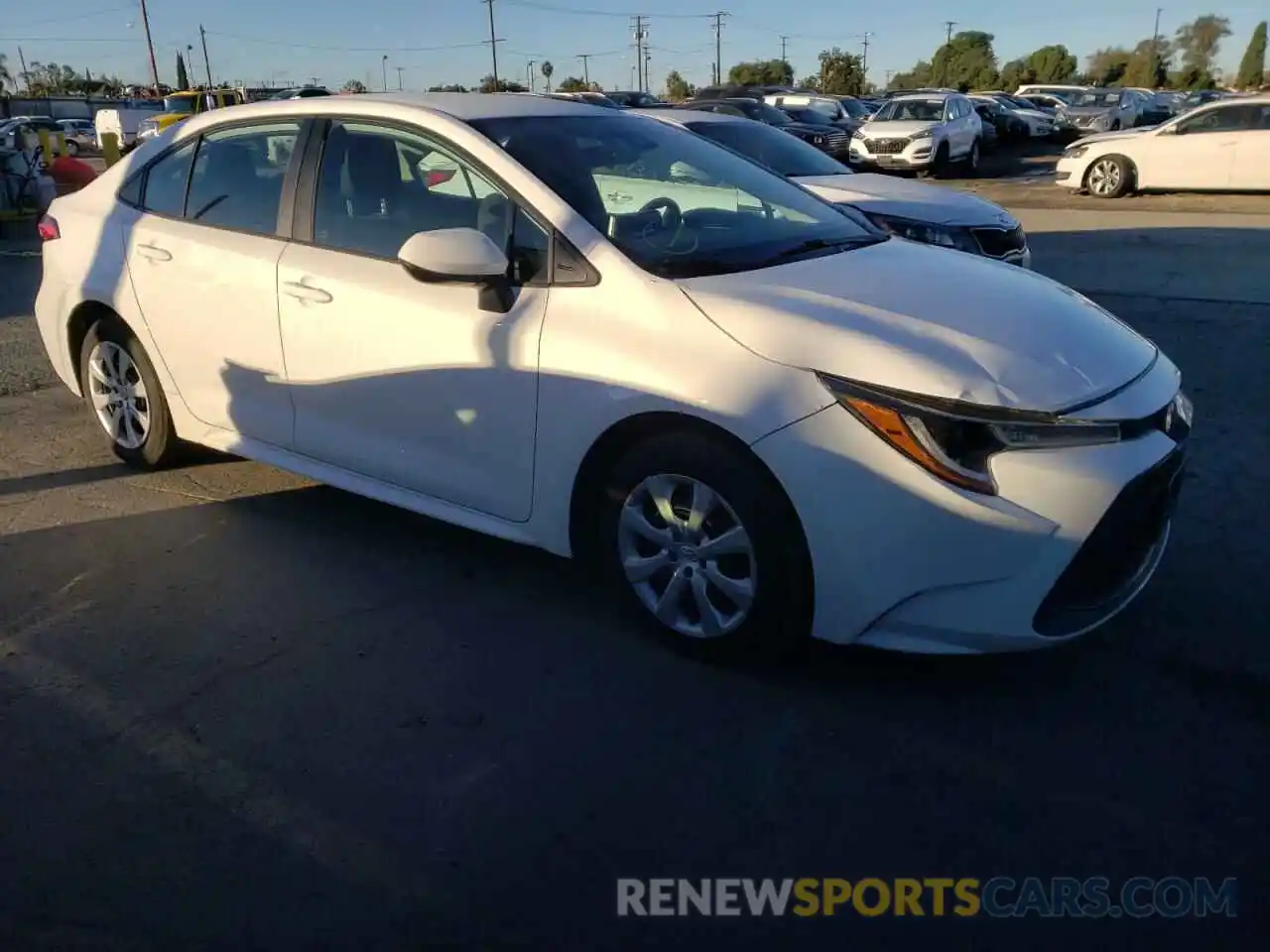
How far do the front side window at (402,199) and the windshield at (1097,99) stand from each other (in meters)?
35.6

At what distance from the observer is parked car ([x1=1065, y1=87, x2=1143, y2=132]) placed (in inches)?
1219

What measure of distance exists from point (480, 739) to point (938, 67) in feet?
350

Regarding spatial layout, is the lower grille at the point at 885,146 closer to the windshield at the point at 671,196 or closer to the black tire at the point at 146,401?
the windshield at the point at 671,196

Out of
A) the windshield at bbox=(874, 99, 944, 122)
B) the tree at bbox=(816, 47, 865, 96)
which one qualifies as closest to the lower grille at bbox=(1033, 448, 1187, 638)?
the windshield at bbox=(874, 99, 944, 122)

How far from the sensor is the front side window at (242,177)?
4344 millimetres

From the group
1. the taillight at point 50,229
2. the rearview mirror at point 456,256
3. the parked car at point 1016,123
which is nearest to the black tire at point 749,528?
the rearview mirror at point 456,256

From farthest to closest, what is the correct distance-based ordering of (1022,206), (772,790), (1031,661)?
(1022,206) → (1031,661) → (772,790)

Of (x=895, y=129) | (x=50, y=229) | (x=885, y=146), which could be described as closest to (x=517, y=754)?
(x=50, y=229)

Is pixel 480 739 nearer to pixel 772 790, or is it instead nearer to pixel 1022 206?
pixel 772 790

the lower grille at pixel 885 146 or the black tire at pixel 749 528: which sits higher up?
the black tire at pixel 749 528

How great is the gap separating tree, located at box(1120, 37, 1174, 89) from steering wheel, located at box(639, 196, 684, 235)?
300 ft

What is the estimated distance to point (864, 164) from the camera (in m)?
22.4

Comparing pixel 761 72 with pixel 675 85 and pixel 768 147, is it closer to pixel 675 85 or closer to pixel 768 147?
pixel 675 85

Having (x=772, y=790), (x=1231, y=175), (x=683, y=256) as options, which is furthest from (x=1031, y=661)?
(x=1231, y=175)
